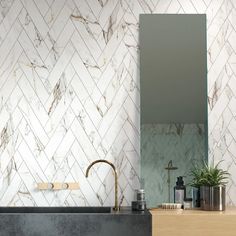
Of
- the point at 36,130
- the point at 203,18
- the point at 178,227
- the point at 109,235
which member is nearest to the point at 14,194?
the point at 36,130

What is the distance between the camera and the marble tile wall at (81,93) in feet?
10.8

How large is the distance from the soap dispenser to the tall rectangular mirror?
0.04 metres

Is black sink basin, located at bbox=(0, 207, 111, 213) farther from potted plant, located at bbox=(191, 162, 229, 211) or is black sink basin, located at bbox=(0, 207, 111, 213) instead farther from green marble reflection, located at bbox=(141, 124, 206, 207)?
potted plant, located at bbox=(191, 162, 229, 211)

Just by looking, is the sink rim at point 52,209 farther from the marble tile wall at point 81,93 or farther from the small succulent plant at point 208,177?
the small succulent plant at point 208,177

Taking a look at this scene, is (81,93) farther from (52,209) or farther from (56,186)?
(52,209)

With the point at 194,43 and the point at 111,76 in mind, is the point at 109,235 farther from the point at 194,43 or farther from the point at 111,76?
the point at 194,43

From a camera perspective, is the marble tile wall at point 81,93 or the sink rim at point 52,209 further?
the marble tile wall at point 81,93

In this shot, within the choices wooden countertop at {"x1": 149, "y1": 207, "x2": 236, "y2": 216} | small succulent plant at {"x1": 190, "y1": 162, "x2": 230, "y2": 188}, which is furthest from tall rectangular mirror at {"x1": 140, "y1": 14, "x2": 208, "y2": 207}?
wooden countertop at {"x1": 149, "y1": 207, "x2": 236, "y2": 216}

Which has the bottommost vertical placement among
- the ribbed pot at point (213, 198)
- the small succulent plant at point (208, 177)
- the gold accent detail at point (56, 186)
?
the ribbed pot at point (213, 198)

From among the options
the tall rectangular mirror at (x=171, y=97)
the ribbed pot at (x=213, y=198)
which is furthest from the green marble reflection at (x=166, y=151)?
the ribbed pot at (x=213, y=198)

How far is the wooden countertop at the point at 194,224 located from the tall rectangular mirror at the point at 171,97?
1.58 feet

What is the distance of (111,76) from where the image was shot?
337cm

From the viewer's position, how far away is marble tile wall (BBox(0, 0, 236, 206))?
3.31 meters

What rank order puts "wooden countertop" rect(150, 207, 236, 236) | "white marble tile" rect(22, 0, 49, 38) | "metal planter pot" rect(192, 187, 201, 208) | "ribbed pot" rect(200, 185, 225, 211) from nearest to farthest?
1. "wooden countertop" rect(150, 207, 236, 236)
2. "ribbed pot" rect(200, 185, 225, 211)
3. "metal planter pot" rect(192, 187, 201, 208)
4. "white marble tile" rect(22, 0, 49, 38)
